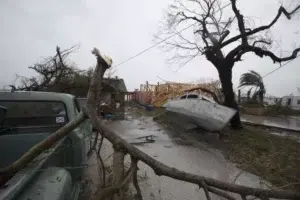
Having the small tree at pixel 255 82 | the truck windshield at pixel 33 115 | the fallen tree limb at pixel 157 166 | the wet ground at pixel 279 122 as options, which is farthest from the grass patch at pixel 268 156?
the small tree at pixel 255 82

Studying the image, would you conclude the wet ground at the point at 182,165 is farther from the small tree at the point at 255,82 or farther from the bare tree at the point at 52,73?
the small tree at the point at 255,82

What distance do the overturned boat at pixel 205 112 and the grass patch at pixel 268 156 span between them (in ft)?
2.89

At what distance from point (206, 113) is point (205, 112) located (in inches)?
3.0

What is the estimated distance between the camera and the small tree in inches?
890

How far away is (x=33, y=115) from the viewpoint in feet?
12.9

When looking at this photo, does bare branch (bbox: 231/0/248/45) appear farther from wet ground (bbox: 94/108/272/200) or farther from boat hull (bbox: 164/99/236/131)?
wet ground (bbox: 94/108/272/200)

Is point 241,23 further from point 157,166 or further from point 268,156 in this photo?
point 157,166

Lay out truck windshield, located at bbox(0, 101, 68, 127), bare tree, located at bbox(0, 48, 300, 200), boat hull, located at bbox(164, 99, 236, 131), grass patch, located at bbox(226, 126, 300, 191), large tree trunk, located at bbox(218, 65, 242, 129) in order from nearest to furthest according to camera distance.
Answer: bare tree, located at bbox(0, 48, 300, 200), truck windshield, located at bbox(0, 101, 68, 127), grass patch, located at bbox(226, 126, 300, 191), boat hull, located at bbox(164, 99, 236, 131), large tree trunk, located at bbox(218, 65, 242, 129)

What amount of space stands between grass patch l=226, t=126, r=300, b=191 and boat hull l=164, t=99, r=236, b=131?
2.85ft

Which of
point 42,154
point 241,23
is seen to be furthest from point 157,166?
point 241,23

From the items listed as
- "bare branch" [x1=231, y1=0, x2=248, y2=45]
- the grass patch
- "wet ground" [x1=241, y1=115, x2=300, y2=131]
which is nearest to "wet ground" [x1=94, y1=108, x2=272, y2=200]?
the grass patch

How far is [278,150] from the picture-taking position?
7086 mm

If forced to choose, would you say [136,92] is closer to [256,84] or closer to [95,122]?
[256,84]

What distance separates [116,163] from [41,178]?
670 millimetres
